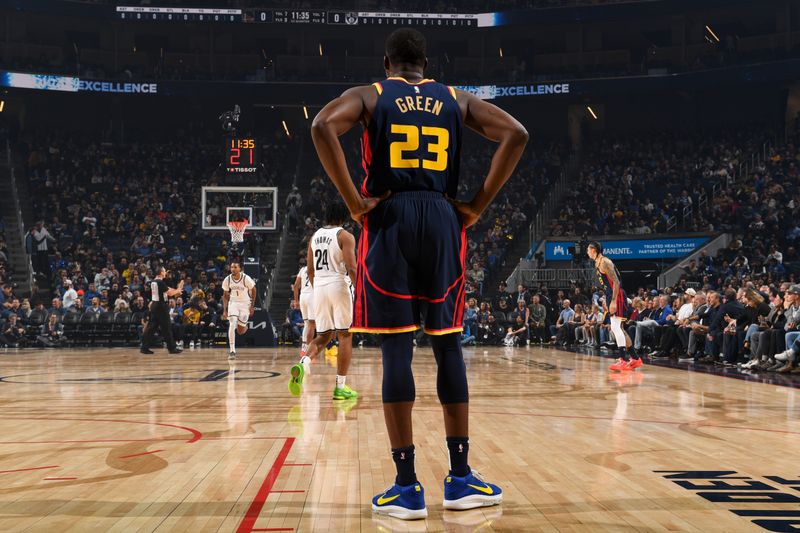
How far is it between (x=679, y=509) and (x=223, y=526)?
2083 millimetres

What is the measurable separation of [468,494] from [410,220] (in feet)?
4.48

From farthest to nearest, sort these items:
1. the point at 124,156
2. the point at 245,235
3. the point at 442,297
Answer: the point at 124,156
the point at 245,235
the point at 442,297

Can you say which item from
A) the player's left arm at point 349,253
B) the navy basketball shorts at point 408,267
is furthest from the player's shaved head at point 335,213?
the navy basketball shorts at point 408,267

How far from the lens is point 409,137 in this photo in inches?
174

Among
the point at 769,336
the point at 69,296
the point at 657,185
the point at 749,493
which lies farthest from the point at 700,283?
the point at 749,493

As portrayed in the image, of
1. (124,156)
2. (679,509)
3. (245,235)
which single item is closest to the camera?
(679,509)

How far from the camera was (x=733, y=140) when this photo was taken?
34.3 m

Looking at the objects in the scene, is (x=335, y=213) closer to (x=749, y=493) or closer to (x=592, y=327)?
(x=749, y=493)

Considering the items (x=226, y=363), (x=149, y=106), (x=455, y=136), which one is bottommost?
(x=226, y=363)

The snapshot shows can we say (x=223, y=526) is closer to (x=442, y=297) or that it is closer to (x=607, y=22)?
(x=442, y=297)

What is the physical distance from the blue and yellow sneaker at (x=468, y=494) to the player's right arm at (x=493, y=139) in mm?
1305

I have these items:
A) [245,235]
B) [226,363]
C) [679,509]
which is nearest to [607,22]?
[245,235]

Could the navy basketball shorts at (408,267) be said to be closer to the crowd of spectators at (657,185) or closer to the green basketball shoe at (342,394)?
the green basketball shoe at (342,394)

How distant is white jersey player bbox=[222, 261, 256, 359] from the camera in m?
16.9
